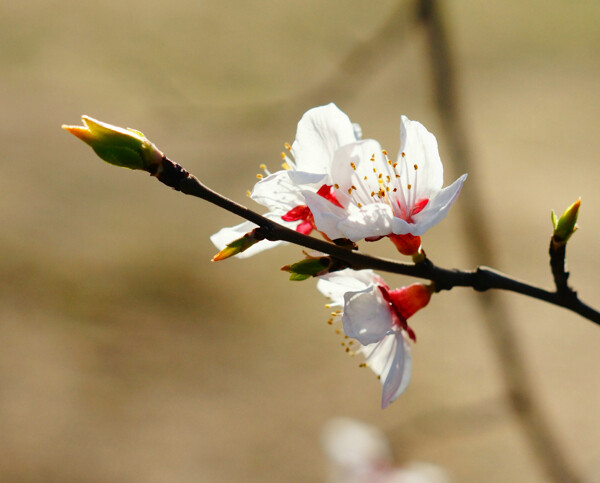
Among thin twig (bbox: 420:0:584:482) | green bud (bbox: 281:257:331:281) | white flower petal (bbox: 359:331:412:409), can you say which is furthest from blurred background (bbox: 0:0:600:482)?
green bud (bbox: 281:257:331:281)

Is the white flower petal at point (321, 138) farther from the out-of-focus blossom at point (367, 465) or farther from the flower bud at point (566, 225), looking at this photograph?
the out-of-focus blossom at point (367, 465)

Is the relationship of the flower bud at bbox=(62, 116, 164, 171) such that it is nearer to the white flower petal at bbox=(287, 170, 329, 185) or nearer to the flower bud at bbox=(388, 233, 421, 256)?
the white flower petal at bbox=(287, 170, 329, 185)

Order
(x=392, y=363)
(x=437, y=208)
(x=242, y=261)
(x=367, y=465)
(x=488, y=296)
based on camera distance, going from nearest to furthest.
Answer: (x=437, y=208)
(x=392, y=363)
(x=367, y=465)
(x=488, y=296)
(x=242, y=261)

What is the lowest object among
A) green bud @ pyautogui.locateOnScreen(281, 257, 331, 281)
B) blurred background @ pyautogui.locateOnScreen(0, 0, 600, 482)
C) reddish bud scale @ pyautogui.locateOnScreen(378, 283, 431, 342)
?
green bud @ pyautogui.locateOnScreen(281, 257, 331, 281)

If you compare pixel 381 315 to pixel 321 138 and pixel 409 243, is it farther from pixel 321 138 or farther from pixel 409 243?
pixel 321 138

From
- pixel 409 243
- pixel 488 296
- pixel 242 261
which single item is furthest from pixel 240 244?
pixel 242 261

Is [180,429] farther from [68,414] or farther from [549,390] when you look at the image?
[549,390]

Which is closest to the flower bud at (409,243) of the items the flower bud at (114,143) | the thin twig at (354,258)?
the thin twig at (354,258)
